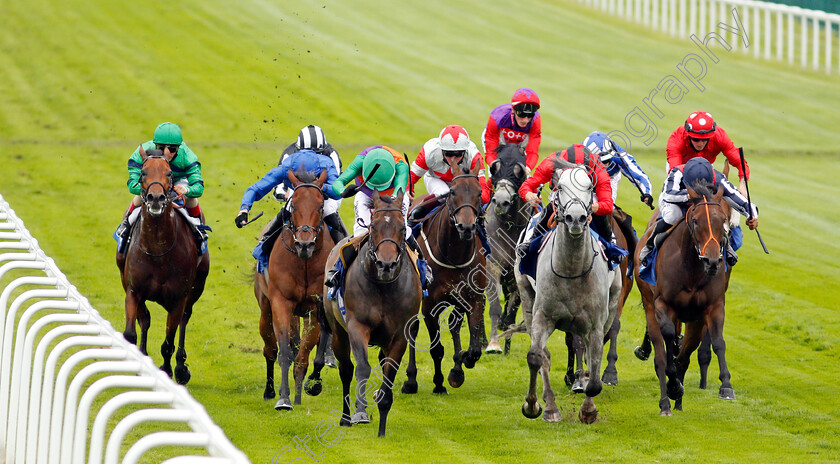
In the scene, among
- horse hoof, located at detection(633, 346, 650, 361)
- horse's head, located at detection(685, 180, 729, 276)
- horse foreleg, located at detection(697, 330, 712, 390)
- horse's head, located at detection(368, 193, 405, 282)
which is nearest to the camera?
horse's head, located at detection(368, 193, 405, 282)

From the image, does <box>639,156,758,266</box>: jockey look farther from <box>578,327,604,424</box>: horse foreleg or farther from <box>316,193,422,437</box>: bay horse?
<box>316,193,422,437</box>: bay horse

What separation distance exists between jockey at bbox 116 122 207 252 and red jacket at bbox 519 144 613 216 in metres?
2.97

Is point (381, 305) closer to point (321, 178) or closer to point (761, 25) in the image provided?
point (321, 178)

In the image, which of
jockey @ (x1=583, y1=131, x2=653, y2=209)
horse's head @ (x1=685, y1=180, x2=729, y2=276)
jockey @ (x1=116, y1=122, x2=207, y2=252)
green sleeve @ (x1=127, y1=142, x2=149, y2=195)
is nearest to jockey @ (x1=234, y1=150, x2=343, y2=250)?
jockey @ (x1=116, y1=122, x2=207, y2=252)

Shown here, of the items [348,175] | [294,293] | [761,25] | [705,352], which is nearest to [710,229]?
[705,352]

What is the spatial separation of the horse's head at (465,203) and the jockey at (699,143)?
6.10 feet

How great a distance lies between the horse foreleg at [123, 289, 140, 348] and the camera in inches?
376

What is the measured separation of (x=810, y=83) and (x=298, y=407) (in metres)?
21.6

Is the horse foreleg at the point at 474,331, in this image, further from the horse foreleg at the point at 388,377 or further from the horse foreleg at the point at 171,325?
the horse foreleg at the point at 171,325

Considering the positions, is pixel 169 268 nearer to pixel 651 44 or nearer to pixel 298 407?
pixel 298 407

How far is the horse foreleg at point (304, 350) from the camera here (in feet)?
30.6

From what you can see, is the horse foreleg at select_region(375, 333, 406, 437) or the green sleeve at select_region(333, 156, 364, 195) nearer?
the horse foreleg at select_region(375, 333, 406, 437)

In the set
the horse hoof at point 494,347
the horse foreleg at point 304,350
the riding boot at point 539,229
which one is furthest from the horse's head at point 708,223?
the horse foreleg at point 304,350

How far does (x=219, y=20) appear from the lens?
29.4 m
